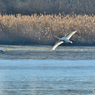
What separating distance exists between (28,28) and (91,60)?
35.8 ft

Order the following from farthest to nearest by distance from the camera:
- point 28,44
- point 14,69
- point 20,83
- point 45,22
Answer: point 45,22 < point 28,44 < point 14,69 < point 20,83

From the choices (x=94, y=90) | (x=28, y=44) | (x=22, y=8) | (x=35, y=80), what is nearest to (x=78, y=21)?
(x=28, y=44)

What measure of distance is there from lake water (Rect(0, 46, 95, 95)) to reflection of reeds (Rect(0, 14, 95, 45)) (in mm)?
8776

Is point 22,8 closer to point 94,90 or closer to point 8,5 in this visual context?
point 8,5

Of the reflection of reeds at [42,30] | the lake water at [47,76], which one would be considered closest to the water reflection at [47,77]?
the lake water at [47,76]

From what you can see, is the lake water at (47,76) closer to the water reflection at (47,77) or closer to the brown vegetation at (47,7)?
the water reflection at (47,77)

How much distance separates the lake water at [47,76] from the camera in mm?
10703

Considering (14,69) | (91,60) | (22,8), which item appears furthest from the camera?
(22,8)

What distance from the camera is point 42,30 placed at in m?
28.5

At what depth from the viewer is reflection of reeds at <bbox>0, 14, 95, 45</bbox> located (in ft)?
91.0

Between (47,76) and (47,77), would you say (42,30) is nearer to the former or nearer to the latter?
(47,76)

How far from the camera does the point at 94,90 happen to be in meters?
10.0

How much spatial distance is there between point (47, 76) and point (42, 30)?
1533cm

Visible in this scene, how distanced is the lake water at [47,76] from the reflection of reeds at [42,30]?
878 cm
